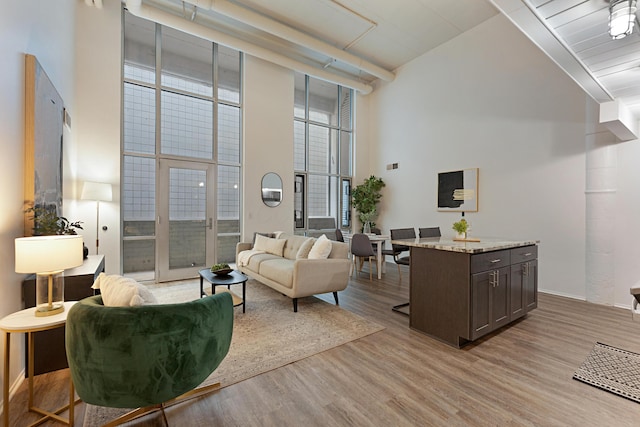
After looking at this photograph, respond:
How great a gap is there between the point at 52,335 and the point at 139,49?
4.95 metres

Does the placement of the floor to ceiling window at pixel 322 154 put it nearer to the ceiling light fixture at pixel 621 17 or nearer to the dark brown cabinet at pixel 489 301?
the dark brown cabinet at pixel 489 301

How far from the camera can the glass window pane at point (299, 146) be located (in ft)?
23.1

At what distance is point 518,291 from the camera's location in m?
3.13

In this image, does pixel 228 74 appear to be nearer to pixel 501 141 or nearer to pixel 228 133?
pixel 228 133

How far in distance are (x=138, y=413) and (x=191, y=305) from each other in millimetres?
918

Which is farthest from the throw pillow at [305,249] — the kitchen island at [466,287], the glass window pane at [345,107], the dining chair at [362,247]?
the glass window pane at [345,107]

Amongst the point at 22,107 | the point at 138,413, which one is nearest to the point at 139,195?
the point at 22,107

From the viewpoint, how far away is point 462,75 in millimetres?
5602

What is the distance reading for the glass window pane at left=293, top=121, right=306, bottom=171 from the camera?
7.03 m

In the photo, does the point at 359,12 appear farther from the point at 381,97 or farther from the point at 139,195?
the point at 139,195

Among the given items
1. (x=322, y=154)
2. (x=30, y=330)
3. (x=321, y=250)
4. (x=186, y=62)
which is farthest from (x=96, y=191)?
(x=322, y=154)

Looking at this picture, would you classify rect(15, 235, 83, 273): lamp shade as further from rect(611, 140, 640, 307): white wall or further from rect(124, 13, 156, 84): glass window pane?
rect(611, 140, 640, 307): white wall

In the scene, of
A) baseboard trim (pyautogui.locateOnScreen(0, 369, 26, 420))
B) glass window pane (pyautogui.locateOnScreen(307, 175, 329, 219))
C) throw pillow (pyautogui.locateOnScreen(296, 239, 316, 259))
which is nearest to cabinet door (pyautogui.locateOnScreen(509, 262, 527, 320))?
throw pillow (pyautogui.locateOnScreen(296, 239, 316, 259))

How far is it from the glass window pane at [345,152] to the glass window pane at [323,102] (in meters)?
0.42
